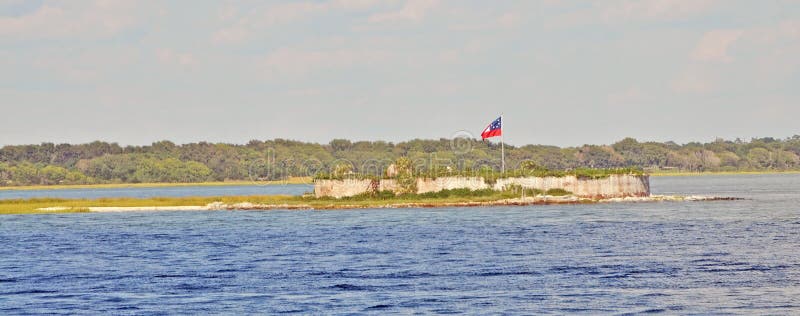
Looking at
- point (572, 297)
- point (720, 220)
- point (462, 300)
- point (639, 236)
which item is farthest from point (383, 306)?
point (720, 220)

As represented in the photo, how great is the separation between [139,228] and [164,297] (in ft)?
171

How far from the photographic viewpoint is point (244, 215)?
121m

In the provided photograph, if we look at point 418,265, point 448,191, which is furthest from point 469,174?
point 418,265

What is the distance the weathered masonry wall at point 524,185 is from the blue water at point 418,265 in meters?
20.9

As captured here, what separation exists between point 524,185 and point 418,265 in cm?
6867

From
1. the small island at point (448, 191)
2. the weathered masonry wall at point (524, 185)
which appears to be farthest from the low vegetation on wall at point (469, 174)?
the weathered masonry wall at point (524, 185)

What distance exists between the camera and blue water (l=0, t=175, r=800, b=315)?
47906 millimetres

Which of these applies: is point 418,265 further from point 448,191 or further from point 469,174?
point 448,191

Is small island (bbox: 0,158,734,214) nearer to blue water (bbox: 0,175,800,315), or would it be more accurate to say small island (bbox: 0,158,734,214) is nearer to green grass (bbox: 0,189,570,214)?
green grass (bbox: 0,189,570,214)

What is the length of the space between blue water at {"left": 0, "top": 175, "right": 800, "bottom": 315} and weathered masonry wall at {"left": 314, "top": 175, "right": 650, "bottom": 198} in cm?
2090

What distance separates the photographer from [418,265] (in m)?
62.7

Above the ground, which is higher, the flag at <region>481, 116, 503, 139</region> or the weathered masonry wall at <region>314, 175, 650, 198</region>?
the flag at <region>481, 116, 503, 139</region>

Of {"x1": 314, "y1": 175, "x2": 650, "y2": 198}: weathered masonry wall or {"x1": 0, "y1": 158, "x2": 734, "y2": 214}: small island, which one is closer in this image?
{"x1": 0, "y1": 158, "x2": 734, "y2": 214}: small island

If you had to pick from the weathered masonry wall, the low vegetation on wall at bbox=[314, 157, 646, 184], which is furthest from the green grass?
the low vegetation on wall at bbox=[314, 157, 646, 184]
